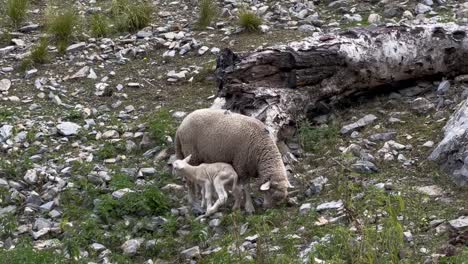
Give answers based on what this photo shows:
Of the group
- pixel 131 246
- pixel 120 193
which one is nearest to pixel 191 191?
pixel 120 193

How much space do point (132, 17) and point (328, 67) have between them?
562 centimetres

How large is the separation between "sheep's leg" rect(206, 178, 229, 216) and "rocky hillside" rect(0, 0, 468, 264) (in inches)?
4.5

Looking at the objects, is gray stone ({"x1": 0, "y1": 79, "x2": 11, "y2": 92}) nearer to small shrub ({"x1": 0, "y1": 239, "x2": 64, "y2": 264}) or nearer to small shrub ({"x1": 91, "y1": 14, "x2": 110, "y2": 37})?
small shrub ({"x1": 91, "y1": 14, "x2": 110, "y2": 37})

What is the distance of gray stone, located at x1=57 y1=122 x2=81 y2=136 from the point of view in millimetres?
12312

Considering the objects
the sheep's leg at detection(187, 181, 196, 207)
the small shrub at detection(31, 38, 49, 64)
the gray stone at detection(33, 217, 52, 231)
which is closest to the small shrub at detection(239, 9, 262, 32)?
the small shrub at detection(31, 38, 49, 64)

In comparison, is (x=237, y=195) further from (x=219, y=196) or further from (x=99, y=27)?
(x=99, y=27)

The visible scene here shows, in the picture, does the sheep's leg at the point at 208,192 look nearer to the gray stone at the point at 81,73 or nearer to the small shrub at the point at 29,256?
the small shrub at the point at 29,256

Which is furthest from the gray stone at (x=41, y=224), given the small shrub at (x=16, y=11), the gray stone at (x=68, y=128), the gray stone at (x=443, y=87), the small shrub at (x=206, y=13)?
the small shrub at (x=16, y=11)

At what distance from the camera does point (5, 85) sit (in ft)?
45.8

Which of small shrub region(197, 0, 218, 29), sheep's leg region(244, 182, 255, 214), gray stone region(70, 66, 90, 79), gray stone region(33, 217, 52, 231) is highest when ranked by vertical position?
sheep's leg region(244, 182, 255, 214)

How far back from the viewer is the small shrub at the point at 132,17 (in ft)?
52.6

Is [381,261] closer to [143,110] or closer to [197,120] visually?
[197,120]

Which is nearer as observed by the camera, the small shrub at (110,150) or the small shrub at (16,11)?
the small shrub at (110,150)

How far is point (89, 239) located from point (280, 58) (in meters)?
3.59
